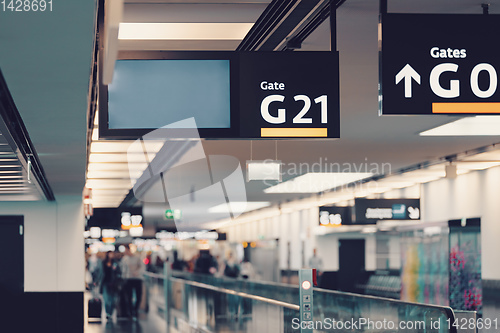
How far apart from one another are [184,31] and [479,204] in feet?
36.6

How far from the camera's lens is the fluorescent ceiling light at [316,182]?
18234mm

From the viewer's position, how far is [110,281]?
66.9 feet

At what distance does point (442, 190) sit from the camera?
61.3ft

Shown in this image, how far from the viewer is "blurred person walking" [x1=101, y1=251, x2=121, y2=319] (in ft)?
65.2

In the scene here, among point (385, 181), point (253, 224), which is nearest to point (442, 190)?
point (385, 181)

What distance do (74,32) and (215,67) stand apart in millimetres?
1990

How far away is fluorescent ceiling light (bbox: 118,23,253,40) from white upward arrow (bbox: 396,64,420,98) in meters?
2.15

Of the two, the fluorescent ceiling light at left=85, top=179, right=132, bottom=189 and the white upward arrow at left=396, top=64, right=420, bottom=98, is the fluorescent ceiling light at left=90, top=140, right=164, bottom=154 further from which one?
the white upward arrow at left=396, top=64, right=420, bottom=98

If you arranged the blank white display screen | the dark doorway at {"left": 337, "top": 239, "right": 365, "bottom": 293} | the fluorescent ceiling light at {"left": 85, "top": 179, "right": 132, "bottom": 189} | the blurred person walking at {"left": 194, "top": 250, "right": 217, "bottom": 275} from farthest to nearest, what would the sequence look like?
the blurred person walking at {"left": 194, "top": 250, "right": 217, "bottom": 275}
the dark doorway at {"left": 337, "top": 239, "right": 365, "bottom": 293}
the fluorescent ceiling light at {"left": 85, "top": 179, "right": 132, "bottom": 189}
the blank white display screen

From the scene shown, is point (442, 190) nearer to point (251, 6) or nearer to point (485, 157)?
point (485, 157)

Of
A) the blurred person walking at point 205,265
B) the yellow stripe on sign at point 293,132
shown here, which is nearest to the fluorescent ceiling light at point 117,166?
the yellow stripe on sign at point 293,132

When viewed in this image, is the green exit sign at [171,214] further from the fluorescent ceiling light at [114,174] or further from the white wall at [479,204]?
the white wall at [479,204]

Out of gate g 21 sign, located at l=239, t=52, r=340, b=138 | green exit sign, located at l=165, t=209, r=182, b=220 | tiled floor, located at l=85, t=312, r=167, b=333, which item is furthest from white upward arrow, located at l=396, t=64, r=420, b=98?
green exit sign, located at l=165, t=209, r=182, b=220

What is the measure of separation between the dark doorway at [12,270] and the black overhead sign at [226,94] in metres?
9.36
